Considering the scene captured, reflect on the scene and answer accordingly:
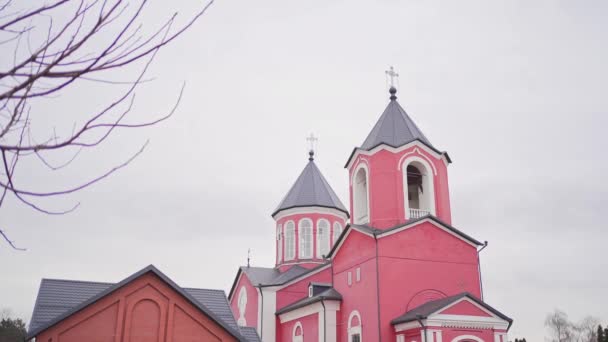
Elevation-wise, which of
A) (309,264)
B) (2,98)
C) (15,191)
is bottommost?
(15,191)

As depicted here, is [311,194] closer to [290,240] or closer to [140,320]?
[290,240]

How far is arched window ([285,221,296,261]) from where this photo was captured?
85.3ft

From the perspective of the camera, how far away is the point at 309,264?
25.5m

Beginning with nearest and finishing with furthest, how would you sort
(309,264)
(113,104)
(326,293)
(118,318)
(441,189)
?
(113,104), (118,318), (441,189), (326,293), (309,264)

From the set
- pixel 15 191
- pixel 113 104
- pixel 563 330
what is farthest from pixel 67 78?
pixel 563 330

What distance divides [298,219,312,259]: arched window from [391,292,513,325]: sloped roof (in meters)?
10.6

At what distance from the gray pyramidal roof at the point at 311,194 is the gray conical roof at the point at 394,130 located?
8.09m

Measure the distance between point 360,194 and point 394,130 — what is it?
2.51 metres

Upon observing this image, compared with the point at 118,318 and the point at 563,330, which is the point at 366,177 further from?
the point at 563,330

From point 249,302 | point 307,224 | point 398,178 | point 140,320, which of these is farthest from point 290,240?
point 140,320

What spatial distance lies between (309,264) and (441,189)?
32.7 ft

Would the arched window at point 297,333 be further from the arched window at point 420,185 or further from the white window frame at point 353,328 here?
the arched window at point 420,185

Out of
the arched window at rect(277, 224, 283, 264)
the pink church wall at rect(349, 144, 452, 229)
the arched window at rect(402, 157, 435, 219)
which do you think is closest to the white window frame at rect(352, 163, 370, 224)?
the pink church wall at rect(349, 144, 452, 229)

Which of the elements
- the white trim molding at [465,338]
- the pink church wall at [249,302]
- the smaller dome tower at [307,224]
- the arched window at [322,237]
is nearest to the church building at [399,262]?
the white trim molding at [465,338]
